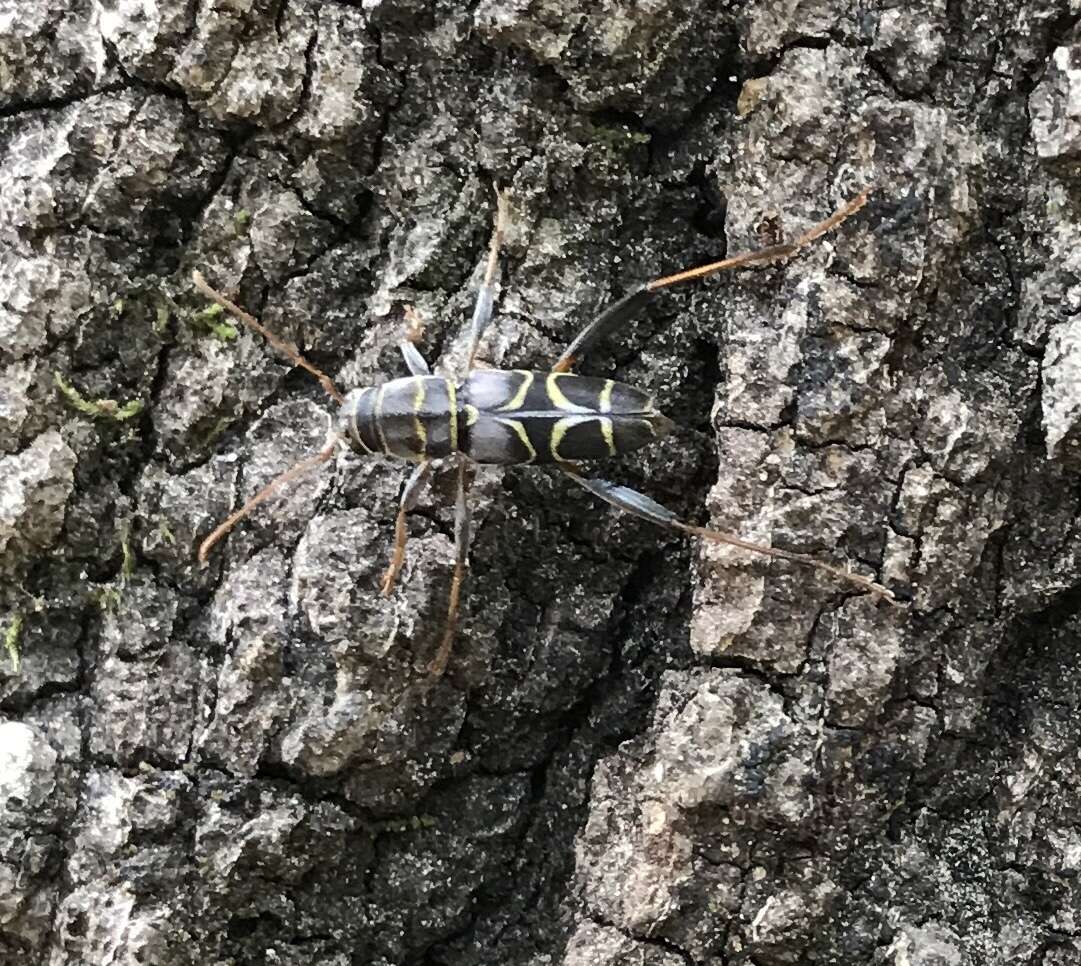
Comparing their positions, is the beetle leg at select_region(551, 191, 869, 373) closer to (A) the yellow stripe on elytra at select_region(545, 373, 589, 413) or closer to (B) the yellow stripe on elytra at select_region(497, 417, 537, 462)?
(A) the yellow stripe on elytra at select_region(545, 373, 589, 413)

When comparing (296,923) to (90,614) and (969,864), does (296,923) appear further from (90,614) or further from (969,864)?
(969,864)

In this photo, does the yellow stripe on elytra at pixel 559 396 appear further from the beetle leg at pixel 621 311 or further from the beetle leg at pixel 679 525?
the beetle leg at pixel 679 525

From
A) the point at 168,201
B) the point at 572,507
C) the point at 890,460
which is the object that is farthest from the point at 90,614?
the point at 890,460

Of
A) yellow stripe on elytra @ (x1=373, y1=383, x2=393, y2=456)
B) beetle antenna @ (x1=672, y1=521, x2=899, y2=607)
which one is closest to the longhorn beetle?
yellow stripe on elytra @ (x1=373, y1=383, x2=393, y2=456)

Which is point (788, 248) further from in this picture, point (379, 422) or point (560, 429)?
point (379, 422)

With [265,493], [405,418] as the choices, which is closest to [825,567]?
[405,418]

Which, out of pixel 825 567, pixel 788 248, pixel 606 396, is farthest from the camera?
pixel 606 396
